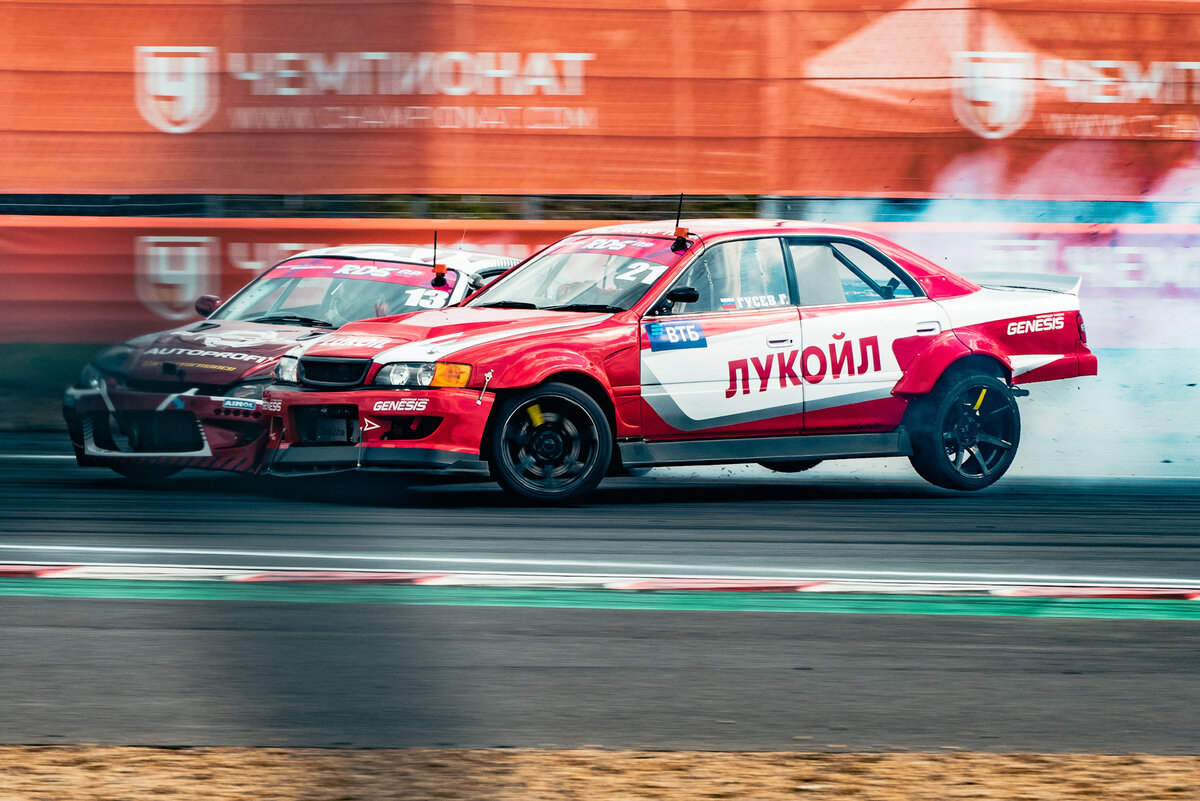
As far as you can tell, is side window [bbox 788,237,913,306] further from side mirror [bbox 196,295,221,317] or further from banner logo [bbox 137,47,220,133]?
banner logo [bbox 137,47,220,133]

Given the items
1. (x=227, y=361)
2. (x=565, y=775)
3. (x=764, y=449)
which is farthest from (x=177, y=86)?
(x=565, y=775)

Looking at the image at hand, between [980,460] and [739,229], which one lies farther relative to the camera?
[980,460]

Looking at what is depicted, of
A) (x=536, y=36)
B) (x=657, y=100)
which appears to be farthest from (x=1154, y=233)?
(x=536, y=36)

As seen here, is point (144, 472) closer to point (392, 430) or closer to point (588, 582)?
point (392, 430)

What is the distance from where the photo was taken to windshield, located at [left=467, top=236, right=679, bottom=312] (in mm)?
10023

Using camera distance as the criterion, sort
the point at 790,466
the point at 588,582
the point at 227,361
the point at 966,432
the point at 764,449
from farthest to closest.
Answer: the point at 790,466 < the point at 966,432 < the point at 227,361 < the point at 764,449 < the point at 588,582

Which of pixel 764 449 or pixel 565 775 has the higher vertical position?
pixel 764 449

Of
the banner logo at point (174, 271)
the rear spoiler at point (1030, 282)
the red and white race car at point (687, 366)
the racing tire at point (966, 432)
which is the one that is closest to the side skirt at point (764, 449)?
the red and white race car at point (687, 366)

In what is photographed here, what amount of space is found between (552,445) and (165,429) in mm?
2060

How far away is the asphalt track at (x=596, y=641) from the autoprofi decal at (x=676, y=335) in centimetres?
82

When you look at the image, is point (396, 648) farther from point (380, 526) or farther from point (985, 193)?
point (985, 193)

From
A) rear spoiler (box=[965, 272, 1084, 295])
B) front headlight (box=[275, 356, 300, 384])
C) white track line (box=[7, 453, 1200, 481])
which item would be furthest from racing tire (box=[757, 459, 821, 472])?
front headlight (box=[275, 356, 300, 384])

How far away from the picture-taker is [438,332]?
9.71 meters

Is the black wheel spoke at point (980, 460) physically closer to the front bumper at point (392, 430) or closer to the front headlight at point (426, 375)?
the front bumper at point (392, 430)
